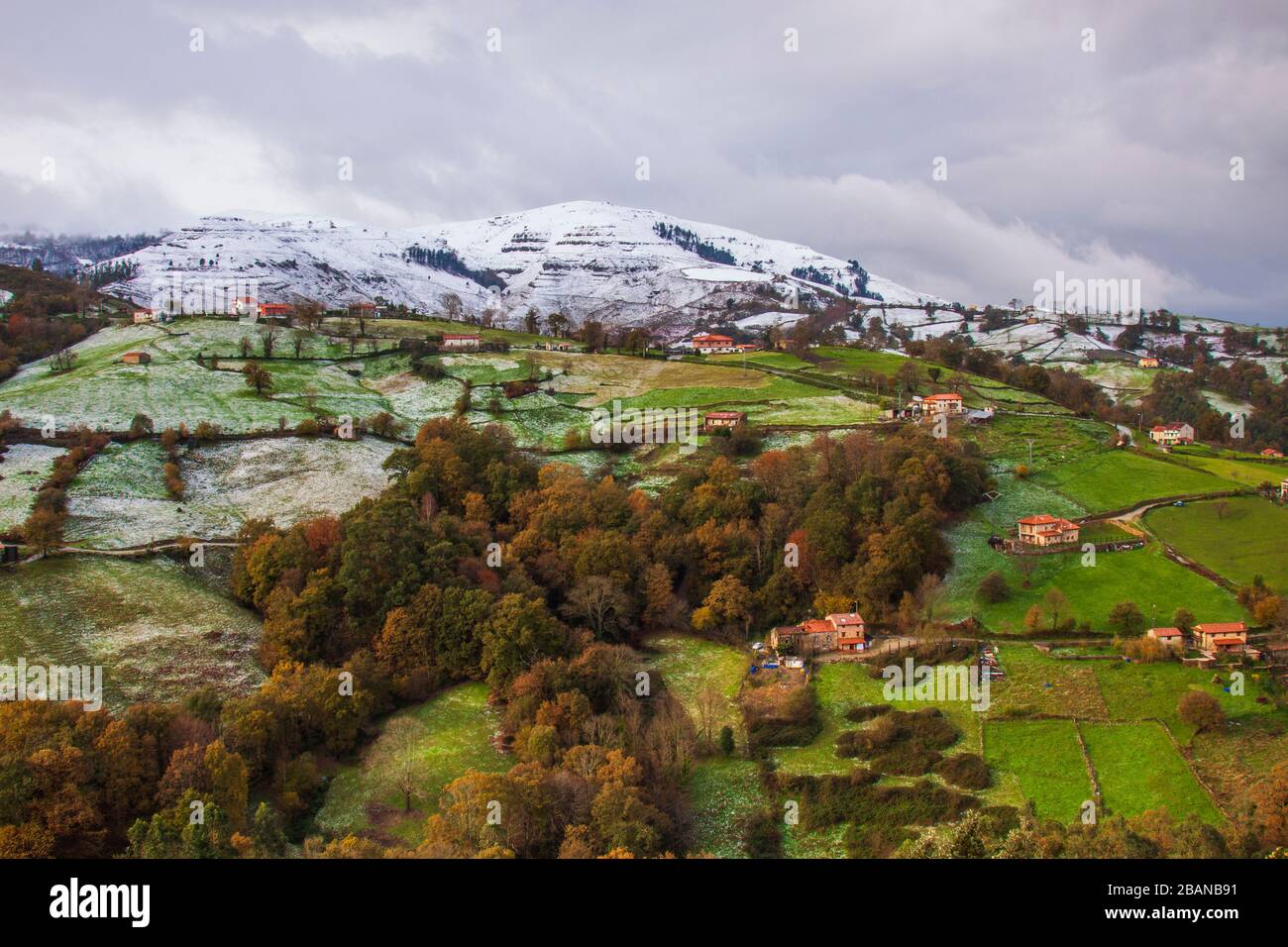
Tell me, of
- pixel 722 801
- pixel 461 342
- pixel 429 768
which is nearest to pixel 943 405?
pixel 722 801

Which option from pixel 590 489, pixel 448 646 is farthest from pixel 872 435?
pixel 448 646

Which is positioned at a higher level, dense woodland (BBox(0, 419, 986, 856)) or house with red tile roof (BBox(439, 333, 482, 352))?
house with red tile roof (BBox(439, 333, 482, 352))

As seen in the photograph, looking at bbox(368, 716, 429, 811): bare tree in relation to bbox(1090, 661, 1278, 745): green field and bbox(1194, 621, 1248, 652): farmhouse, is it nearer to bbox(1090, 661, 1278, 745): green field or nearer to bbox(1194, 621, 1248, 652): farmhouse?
bbox(1090, 661, 1278, 745): green field

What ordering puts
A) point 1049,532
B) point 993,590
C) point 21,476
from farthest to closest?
1. point 21,476
2. point 1049,532
3. point 993,590

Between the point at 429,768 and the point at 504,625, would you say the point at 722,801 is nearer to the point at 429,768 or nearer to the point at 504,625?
the point at 429,768

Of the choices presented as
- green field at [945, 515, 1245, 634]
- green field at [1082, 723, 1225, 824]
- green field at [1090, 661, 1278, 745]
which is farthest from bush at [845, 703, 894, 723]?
green field at [1090, 661, 1278, 745]

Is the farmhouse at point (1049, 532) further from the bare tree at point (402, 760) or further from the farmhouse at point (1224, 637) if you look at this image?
the bare tree at point (402, 760)

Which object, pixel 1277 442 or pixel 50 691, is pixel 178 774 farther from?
pixel 1277 442
